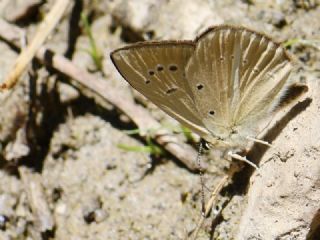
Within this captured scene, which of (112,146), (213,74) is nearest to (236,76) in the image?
(213,74)

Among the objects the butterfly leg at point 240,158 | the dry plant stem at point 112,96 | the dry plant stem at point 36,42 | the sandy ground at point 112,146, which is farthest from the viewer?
the dry plant stem at point 36,42

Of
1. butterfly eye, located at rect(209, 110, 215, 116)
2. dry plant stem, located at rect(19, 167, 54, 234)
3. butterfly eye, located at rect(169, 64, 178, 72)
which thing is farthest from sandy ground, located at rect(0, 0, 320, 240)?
butterfly eye, located at rect(169, 64, 178, 72)

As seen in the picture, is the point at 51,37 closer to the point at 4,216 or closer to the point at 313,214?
the point at 4,216

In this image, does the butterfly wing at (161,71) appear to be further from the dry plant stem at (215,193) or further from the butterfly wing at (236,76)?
the dry plant stem at (215,193)

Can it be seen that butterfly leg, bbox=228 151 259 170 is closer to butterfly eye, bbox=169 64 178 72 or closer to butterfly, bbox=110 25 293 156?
butterfly, bbox=110 25 293 156

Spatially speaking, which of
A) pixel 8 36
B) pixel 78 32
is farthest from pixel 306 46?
pixel 8 36

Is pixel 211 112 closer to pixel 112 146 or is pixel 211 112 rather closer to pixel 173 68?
pixel 173 68

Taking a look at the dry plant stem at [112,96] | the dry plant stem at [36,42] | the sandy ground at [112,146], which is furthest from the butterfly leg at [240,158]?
the dry plant stem at [36,42]
